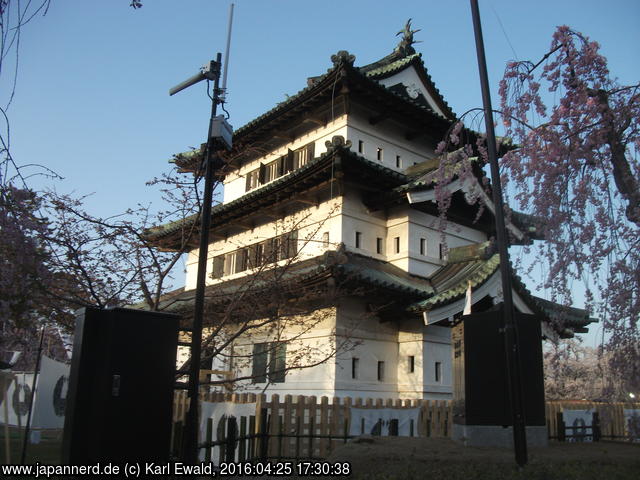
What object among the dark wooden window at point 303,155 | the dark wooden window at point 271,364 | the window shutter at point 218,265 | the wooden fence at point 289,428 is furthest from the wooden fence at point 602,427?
the window shutter at point 218,265

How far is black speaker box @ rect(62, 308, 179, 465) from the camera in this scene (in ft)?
15.7

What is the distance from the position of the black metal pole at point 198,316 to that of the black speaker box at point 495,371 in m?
4.82

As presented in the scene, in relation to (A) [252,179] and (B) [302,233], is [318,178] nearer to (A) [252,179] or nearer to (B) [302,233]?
(B) [302,233]

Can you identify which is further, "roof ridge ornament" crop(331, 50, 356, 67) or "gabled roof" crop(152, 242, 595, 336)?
"roof ridge ornament" crop(331, 50, 356, 67)

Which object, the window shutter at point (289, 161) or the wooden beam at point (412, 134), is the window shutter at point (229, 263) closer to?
the window shutter at point (289, 161)

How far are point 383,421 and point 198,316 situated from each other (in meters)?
7.32

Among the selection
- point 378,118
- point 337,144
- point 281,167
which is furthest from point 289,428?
point 281,167

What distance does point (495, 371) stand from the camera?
901cm

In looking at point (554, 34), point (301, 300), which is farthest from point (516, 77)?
point (301, 300)

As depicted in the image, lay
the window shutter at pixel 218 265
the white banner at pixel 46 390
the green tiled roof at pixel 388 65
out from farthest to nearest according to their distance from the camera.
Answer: the window shutter at pixel 218 265
the green tiled roof at pixel 388 65
the white banner at pixel 46 390

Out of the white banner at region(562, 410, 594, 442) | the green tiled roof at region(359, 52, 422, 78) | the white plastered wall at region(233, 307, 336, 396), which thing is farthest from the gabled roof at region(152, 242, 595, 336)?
the green tiled roof at region(359, 52, 422, 78)

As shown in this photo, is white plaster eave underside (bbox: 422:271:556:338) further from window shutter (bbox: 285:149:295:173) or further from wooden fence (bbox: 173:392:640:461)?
window shutter (bbox: 285:149:295:173)

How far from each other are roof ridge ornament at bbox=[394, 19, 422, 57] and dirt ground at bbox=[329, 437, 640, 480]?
17499mm

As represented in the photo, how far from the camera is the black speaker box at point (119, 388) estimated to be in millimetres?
4781
